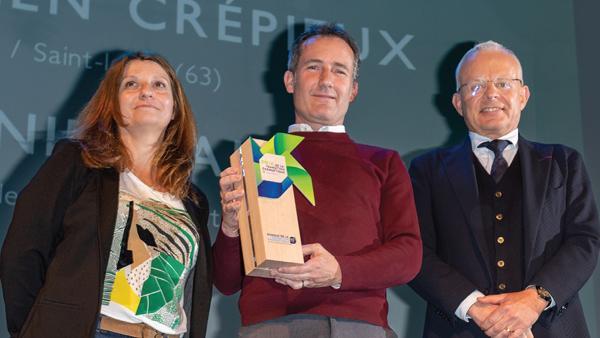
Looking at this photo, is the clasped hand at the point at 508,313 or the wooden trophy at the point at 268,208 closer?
the wooden trophy at the point at 268,208

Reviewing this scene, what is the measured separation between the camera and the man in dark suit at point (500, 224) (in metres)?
2.91

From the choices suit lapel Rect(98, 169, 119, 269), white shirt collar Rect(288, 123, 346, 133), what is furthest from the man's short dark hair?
suit lapel Rect(98, 169, 119, 269)

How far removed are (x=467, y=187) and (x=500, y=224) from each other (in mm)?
189

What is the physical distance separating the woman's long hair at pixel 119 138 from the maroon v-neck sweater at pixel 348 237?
1.02 ft

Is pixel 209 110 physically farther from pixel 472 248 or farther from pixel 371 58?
pixel 472 248

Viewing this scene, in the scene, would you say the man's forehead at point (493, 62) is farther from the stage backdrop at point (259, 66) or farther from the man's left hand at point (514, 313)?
the stage backdrop at point (259, 66)

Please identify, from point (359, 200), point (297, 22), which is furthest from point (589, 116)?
point (359, 200)

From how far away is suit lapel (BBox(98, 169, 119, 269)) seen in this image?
2.58m

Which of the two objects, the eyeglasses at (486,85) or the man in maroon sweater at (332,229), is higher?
the eyeglasses at (486,85)

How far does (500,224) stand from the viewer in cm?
306

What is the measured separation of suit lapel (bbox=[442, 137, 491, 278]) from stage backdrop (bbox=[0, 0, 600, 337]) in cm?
110

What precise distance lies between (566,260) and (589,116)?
1988 millimetres

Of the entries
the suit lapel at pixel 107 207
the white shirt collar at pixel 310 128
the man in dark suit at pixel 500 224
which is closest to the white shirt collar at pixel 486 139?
the man in dark suit at pixel 500 224

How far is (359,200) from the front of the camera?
2.76m
